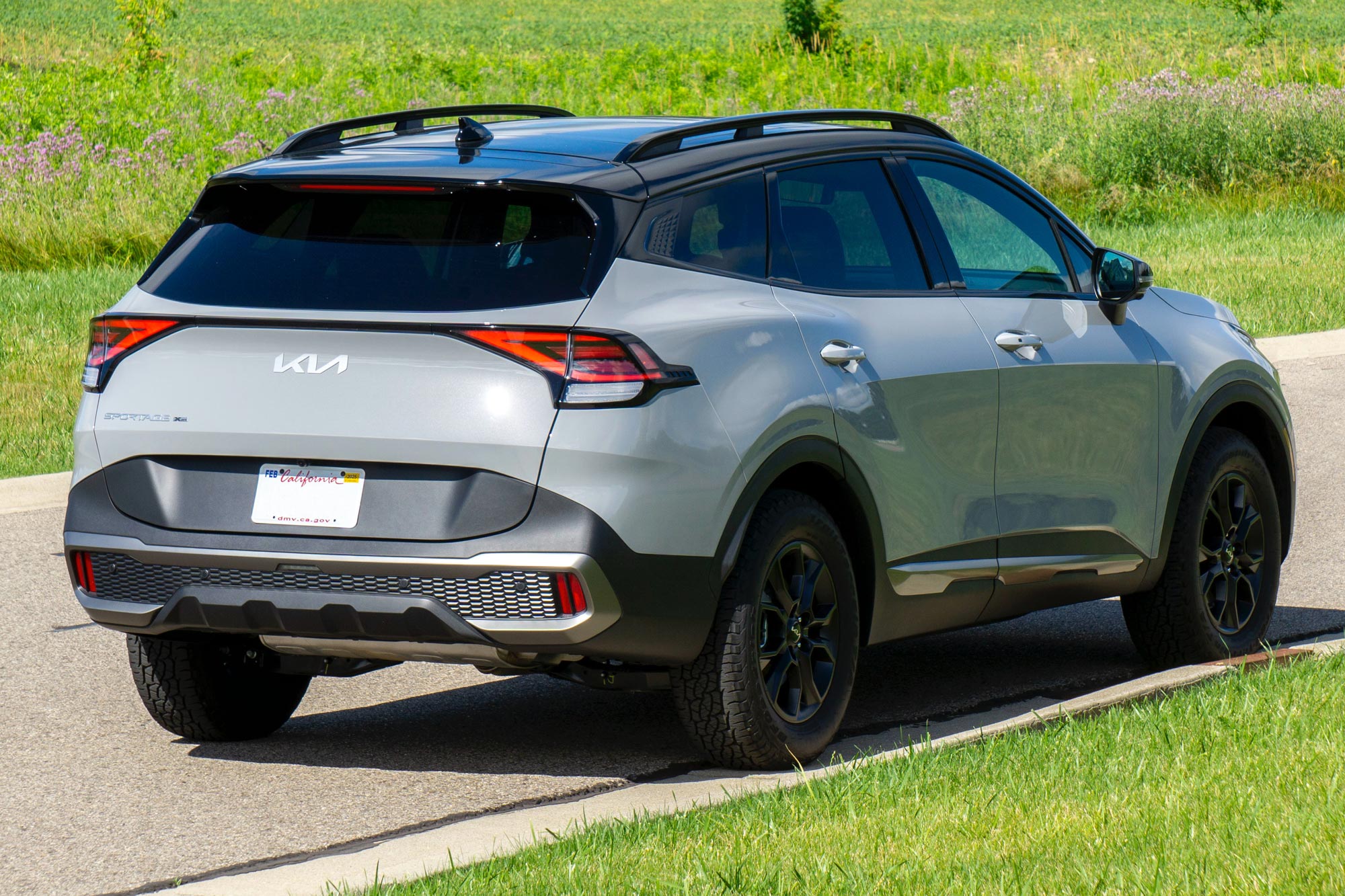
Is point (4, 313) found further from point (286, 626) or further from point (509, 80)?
point (509, 80)

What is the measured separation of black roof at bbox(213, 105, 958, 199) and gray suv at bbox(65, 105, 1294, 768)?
0.02 meters

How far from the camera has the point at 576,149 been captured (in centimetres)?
550

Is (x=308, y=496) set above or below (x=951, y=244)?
below

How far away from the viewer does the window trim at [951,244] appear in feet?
20.3

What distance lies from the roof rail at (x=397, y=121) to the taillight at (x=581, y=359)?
3.96ft

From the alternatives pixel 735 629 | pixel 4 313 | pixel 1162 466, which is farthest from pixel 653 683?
pixel 4 313

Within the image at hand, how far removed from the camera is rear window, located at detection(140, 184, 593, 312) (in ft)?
16.3

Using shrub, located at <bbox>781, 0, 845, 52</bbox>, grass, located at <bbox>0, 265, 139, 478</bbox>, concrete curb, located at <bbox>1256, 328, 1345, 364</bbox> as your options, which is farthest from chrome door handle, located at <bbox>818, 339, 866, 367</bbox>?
shrub, located at <bbox>781, 0, 845, 52</bbox>

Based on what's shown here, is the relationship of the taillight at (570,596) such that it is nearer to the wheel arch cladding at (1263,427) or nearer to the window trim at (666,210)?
the window trim at (666,210)

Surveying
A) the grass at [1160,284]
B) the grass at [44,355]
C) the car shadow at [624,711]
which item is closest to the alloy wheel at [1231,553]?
the car shadow at [624,711]

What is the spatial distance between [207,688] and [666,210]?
201 cm

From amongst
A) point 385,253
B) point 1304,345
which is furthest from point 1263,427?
point 1304,345

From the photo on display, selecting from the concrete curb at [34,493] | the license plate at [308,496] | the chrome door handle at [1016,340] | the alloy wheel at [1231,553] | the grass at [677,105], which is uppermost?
the chrome door handle at [1016,340]

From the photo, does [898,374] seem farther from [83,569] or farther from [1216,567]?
[83,569]
